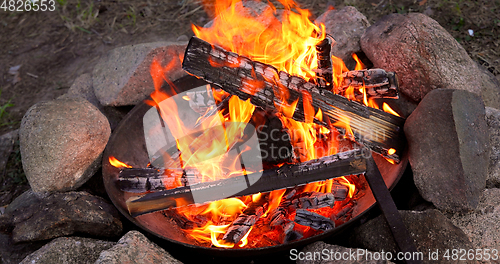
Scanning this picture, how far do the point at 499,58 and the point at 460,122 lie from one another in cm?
174

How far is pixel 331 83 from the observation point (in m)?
2.36

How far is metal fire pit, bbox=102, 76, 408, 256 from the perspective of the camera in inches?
72.7

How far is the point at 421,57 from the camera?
2.40 meters

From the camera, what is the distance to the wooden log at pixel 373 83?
2.32 metres

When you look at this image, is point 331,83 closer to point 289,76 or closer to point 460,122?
point 289,76

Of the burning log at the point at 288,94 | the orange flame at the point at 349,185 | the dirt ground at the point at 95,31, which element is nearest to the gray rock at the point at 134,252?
the burning log at the point at 288,94

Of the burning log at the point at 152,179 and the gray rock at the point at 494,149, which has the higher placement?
the gray rock at the point at 494,149

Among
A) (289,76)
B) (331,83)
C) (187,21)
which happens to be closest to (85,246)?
(289,76)

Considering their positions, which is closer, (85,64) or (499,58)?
(499,58)

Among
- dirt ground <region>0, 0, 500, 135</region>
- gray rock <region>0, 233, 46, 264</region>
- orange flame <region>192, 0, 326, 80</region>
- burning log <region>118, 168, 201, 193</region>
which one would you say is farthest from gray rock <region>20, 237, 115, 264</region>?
dirt ground <region>0, 0, 500, 135</region>

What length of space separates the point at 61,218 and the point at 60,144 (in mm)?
473

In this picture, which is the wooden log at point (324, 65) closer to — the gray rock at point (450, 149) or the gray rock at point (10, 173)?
the gray rock at point (450, 149)

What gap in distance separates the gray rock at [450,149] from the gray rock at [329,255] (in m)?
0.59

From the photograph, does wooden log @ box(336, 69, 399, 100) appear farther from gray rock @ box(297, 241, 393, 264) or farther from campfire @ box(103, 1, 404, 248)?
gray rock @ box(297, 241, 393, 264)
